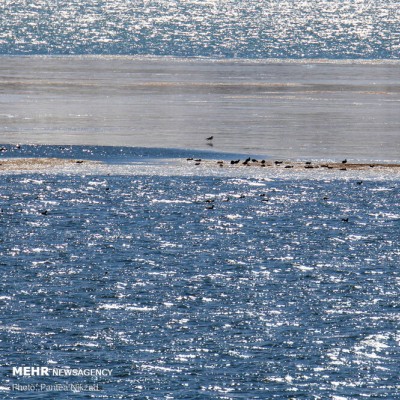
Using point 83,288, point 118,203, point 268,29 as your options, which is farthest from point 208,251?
point 268,29

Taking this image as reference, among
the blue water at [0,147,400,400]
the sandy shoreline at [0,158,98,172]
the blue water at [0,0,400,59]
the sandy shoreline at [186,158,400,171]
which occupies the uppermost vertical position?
the blue water at [0,0,400,59]

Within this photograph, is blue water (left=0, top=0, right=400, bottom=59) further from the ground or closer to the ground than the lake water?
further from the ground

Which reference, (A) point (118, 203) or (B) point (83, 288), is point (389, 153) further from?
(B) point (83, 288)

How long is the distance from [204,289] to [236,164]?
56.8ft

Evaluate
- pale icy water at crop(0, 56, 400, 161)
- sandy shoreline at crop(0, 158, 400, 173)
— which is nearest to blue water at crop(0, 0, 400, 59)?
pale icy water at crop(0, 56, 400, 161)

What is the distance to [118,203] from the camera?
3092 cm

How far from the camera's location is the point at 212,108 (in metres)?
60.1

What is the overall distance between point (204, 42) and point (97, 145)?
103940mm

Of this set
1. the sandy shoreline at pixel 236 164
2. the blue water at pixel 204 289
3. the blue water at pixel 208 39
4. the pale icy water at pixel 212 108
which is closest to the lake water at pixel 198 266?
the blue water at pixel 204 289

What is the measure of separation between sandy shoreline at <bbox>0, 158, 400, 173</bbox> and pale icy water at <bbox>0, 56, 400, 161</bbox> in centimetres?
181

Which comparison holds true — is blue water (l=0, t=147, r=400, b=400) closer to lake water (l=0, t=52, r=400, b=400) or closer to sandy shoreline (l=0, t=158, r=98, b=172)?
lake water (l=0, t=52, r=400, b=400)

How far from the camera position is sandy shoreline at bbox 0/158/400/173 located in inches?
1484

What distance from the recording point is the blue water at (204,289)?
682 inches

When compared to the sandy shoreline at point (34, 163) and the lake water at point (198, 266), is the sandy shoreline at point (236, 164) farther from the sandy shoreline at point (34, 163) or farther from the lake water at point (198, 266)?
the lake water at point (198, 266)
